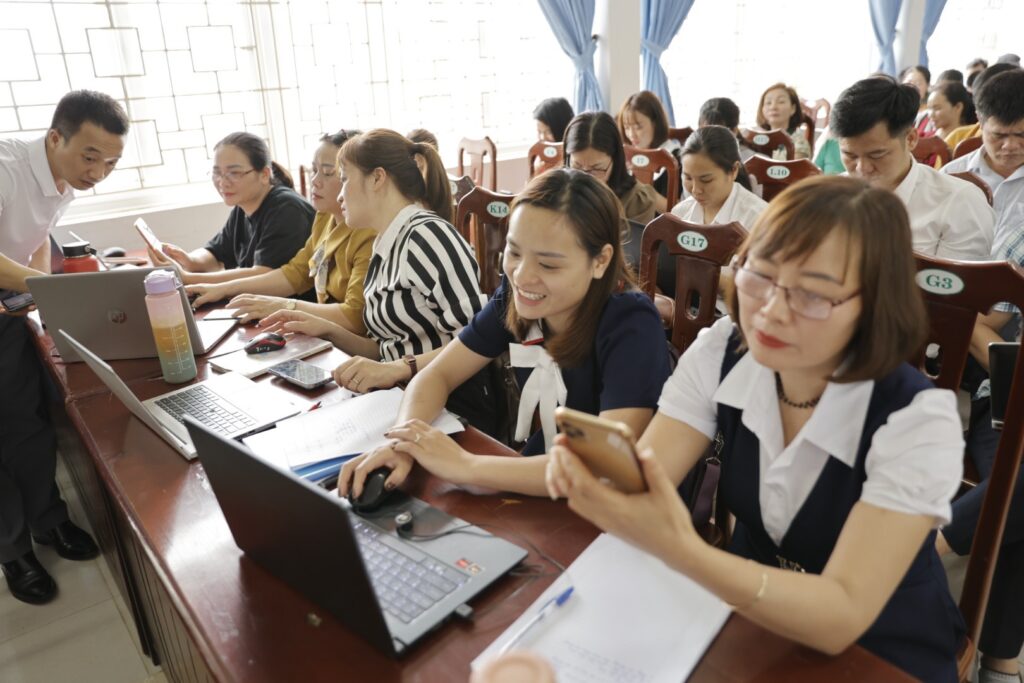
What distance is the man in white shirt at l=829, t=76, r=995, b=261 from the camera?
6.44 feet

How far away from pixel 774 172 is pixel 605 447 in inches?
99.6

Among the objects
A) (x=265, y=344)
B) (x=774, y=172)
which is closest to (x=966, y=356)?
(x=265, y=344)

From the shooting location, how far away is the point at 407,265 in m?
1.72

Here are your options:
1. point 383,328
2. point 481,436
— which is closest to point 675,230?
point 481,436

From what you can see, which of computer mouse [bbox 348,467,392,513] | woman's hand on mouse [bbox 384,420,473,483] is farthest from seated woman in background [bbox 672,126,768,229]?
computer mouse [bbox 348,467,392,513]

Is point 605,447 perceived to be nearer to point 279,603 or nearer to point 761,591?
point 761,591

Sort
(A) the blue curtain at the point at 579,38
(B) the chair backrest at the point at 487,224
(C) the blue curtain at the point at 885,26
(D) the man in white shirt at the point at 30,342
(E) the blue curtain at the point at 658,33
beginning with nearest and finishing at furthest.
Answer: (D) the man in white shirt at the point at 30,342
(B) the chair backrest at the point at 487,224
(A) the blue curtain at the point at 579,38
(E) the blue curtain at the point at 658,33
(C) the blue curtain at the point at 885,26

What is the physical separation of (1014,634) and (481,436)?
1082 mm

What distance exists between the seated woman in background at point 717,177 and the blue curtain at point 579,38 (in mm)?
2413

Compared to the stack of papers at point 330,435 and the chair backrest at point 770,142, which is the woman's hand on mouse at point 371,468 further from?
the chair backrest at point 770,142

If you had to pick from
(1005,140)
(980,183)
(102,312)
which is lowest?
(102,312)

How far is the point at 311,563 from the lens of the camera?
0.79 metres

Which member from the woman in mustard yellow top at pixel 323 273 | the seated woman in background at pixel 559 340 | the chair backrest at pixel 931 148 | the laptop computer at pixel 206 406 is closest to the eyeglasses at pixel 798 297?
the seated woman in background at pixel 559 340

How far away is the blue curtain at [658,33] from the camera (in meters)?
5.23
